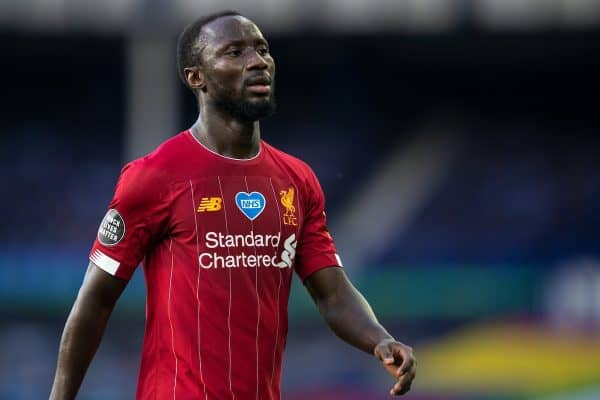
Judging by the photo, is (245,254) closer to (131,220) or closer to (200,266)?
(200,266)

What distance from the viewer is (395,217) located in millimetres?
17172

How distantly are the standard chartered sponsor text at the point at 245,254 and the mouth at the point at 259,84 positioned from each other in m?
0.44

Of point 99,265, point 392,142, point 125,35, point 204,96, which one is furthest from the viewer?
point 392,142

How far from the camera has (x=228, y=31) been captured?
4.12 metres

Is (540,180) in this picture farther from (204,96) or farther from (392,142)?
(204,96)

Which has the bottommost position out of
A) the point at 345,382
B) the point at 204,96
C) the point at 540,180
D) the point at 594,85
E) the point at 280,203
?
the point at 345,382

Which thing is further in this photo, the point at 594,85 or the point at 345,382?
the point at 594,85

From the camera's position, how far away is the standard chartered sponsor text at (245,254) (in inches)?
156

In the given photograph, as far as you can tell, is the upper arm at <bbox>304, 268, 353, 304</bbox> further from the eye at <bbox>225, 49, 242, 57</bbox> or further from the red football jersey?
the eye at <bbox>225, 49, 242, 57</bbox>

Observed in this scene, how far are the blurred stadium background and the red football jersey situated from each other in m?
9.10

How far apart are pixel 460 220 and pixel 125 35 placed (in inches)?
190

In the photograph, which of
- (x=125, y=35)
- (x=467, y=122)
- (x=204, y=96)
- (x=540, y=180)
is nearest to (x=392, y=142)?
(x=467, y=122)

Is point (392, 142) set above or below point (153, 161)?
above

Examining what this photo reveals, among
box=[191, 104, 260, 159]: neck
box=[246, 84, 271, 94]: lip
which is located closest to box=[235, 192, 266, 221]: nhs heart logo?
box=[191, 104, 260, 159]: neck
